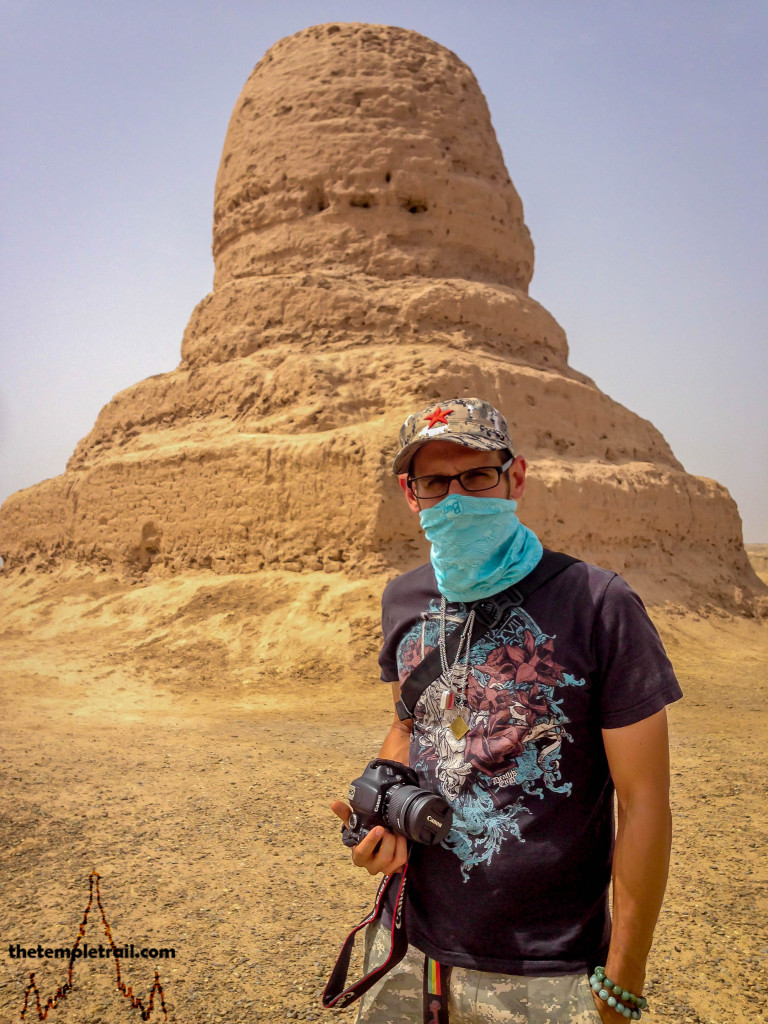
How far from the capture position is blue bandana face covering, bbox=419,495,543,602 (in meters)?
1.69

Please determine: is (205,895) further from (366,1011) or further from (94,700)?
(94,700)

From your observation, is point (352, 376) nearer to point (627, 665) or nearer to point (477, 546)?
point (477, 546)

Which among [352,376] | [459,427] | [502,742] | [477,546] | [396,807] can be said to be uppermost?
[352,376]

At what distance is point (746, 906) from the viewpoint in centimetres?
338

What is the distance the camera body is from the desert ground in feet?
4.97

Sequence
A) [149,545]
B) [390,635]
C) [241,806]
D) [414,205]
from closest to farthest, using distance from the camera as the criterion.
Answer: [390,635], [241,806], [149,545], [414,205]

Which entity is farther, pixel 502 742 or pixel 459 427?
pixel 459 427

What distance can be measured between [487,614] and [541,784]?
376 mm

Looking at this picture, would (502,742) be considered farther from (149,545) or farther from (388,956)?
(149,545)

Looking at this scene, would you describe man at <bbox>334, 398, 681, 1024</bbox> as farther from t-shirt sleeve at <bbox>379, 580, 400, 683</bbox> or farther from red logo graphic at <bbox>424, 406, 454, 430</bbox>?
red logo graphic at <bbox>424, 406, 454, 430</bbox>

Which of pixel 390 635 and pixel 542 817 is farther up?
pixel 390 635

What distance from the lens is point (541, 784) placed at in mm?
1502

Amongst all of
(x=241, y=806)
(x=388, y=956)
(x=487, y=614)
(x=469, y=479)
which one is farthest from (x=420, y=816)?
(x=241, y=806)

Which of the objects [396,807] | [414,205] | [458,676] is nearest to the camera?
[396,807]
